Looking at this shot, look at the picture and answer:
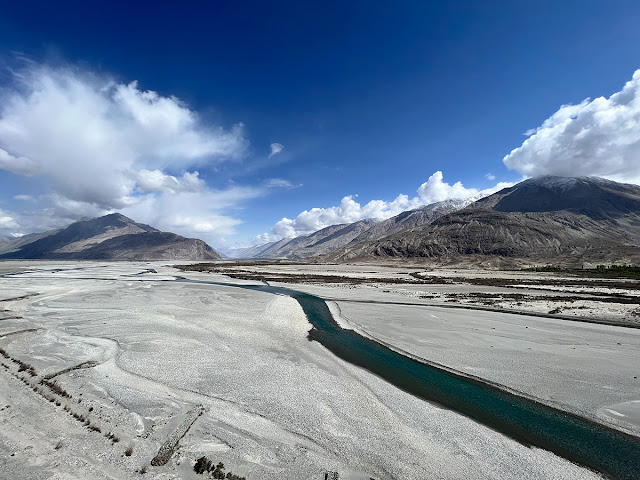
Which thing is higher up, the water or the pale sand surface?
the pale sand surface

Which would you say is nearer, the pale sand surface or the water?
the pale sand surface

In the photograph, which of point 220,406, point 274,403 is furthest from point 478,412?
point 220,406

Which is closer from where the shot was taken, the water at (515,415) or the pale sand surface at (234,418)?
the pale sand surface at (234,418)

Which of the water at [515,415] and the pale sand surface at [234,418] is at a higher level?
the pale sand surface at [234,418]

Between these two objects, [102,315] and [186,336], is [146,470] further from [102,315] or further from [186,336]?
Result: [102,315]

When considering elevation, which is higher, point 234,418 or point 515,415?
point 234,418
